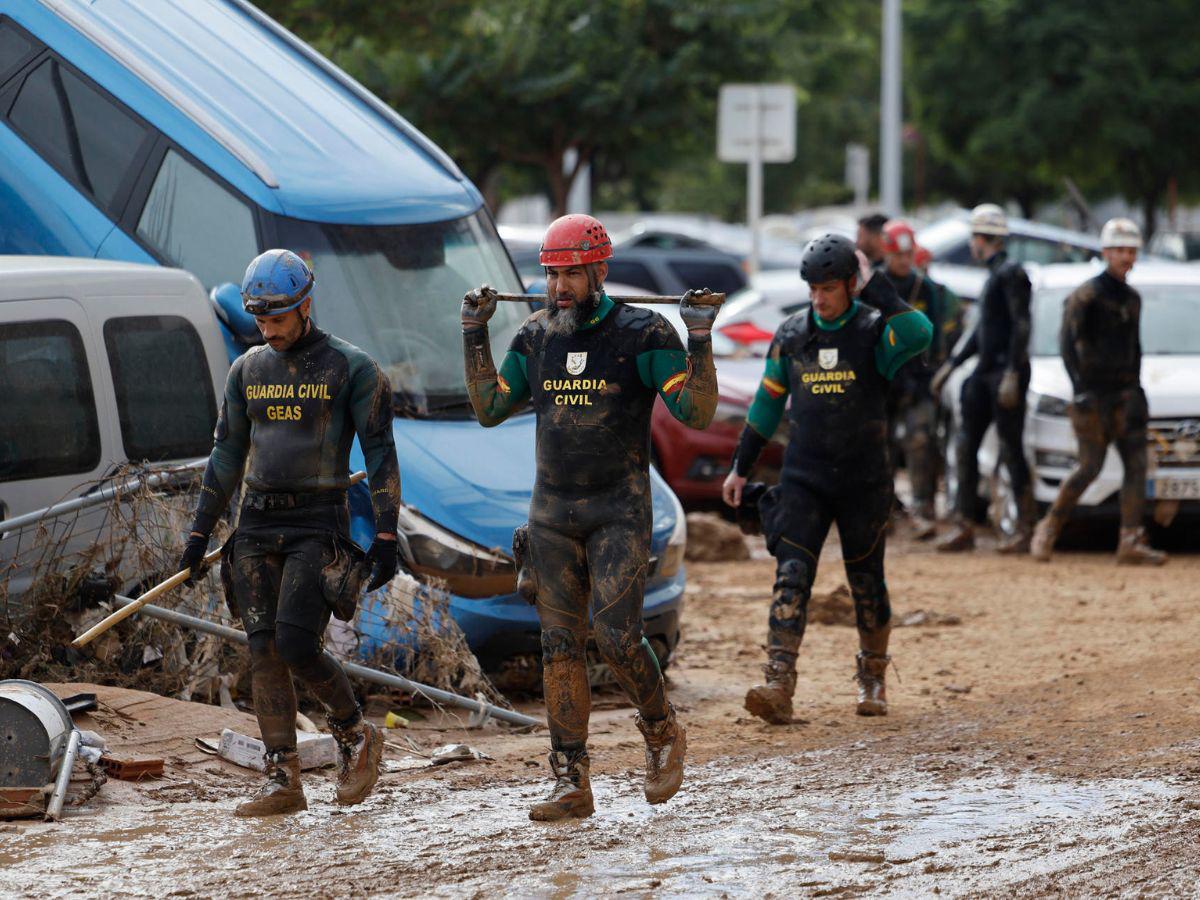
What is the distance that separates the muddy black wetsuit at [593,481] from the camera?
668 centimetres

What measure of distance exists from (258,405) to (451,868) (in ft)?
5.65

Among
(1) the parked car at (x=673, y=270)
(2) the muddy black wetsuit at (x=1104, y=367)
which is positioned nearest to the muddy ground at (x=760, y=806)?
(2) the muddy black wetsuit at (x=1104, y=367)

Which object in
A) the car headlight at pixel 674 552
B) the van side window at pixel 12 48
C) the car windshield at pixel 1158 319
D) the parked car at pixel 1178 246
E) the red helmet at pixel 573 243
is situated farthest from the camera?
the parked car at pixel 1178 246

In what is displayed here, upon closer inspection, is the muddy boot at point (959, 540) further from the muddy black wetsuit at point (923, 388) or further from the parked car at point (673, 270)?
the parked car at point (673, 270)

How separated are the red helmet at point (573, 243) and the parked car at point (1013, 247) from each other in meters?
13.4

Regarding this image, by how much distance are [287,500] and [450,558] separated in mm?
1841

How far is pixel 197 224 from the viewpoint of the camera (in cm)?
971

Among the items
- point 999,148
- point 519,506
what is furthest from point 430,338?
point 999,148

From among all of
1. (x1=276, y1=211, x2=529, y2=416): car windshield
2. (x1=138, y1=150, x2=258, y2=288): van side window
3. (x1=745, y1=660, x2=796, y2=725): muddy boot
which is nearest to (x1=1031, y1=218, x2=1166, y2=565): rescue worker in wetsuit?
(x1=276, y1=211, x2=529, y2=416): car windshield

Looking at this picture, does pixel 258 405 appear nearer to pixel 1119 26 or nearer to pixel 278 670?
pixel 278 670

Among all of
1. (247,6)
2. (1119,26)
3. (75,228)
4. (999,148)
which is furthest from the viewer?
(999,148)

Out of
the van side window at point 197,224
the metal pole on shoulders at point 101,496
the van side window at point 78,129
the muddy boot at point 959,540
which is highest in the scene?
the van side window at point 78,129

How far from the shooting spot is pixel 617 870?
6.00m

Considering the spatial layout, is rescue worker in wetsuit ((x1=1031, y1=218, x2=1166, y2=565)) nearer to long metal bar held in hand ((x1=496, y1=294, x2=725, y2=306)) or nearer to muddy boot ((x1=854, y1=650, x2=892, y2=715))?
muddy boot ((x1=854, y1=650, x2=892, y2=715))
